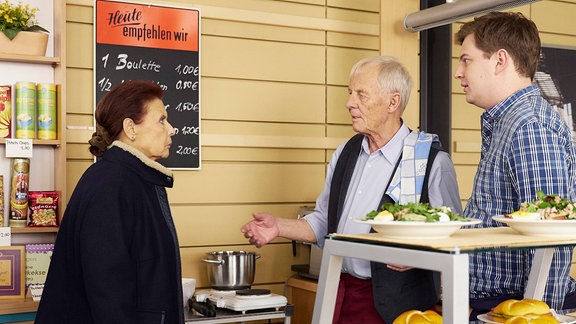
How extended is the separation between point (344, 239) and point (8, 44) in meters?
2.01

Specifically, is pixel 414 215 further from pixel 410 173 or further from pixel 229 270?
pixel 229 270

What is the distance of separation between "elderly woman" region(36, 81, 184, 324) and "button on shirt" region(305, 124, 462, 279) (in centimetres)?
60

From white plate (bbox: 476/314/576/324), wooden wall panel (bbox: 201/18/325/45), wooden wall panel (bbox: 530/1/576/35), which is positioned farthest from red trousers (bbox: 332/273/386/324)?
wooden wall panel (bbox: 530/1/576/35)

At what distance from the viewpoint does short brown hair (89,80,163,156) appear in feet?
7.60

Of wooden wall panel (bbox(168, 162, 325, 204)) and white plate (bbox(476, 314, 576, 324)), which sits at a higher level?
wooden wall panel (bbox(168, 162, 325, 204))

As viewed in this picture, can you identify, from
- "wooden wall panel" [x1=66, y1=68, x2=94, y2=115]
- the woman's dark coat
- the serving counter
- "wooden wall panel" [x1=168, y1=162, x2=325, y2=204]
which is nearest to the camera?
the serving counter

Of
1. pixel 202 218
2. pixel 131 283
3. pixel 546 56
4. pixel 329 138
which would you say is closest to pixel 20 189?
pixel 202 218

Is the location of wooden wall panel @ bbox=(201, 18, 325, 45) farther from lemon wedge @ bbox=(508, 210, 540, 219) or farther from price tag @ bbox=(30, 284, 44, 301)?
lemon wedge @ bbox=(508, 210, 540, 219)

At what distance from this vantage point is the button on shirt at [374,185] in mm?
2463

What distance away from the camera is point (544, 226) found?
1565mm

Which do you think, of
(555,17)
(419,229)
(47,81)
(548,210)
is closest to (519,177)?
(548,210)

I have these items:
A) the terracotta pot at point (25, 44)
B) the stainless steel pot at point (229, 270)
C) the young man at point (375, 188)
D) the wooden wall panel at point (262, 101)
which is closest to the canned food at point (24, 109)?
the terracotta pot at point (25, 44)

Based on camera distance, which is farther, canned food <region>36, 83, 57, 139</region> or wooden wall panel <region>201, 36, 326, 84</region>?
wooden wall panel <region>201, 36, 326, 84</region>

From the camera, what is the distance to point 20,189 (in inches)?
119
